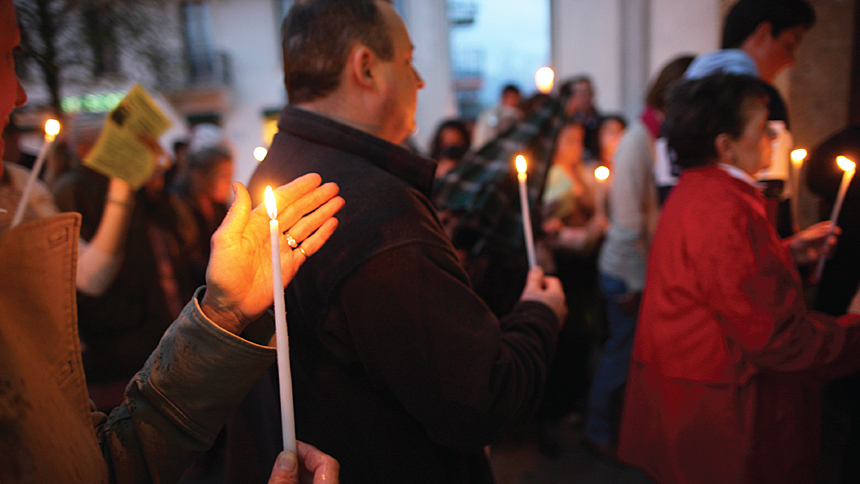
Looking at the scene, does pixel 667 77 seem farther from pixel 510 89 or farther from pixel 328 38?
pixel 510 89

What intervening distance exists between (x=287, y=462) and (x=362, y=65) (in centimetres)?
89

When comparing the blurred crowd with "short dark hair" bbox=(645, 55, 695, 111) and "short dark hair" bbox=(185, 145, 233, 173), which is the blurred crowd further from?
"short dark hair" bbox=(185, 145, 233, 173)

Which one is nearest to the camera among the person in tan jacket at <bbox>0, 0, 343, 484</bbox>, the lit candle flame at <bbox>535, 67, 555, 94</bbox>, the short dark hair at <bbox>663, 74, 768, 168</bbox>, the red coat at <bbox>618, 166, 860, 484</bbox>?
the person in tan jacket at <bbox>0, 0, 343, 484</bbox>

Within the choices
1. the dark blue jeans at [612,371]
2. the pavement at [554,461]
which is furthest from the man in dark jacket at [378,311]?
the pavement at [554,461]

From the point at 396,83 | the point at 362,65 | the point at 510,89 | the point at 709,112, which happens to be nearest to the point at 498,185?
the point at 709,112

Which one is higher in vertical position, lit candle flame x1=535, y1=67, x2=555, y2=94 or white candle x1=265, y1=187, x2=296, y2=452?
lit candle flame x1=535, y1=67, x2=555, y2=94

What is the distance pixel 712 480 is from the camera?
5.34ft

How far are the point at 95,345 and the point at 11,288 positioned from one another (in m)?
2.16

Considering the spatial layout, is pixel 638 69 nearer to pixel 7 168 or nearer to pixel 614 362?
pixel 614 362

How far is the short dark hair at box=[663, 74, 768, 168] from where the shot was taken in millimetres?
1659

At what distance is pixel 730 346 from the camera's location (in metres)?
1.59

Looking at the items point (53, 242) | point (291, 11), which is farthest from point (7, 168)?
point (53, 242)

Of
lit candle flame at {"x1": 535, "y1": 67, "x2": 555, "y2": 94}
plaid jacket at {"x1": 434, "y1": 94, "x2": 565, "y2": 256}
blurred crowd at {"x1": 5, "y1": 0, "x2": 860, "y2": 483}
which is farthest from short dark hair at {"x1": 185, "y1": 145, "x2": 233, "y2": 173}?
lit candle flame at {"x1": 535, "y1": 67, "x2": 555, "y2": 94}

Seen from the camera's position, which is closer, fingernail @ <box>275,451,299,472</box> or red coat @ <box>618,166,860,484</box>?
fingernail @ <box>275,451,299,472</box>
